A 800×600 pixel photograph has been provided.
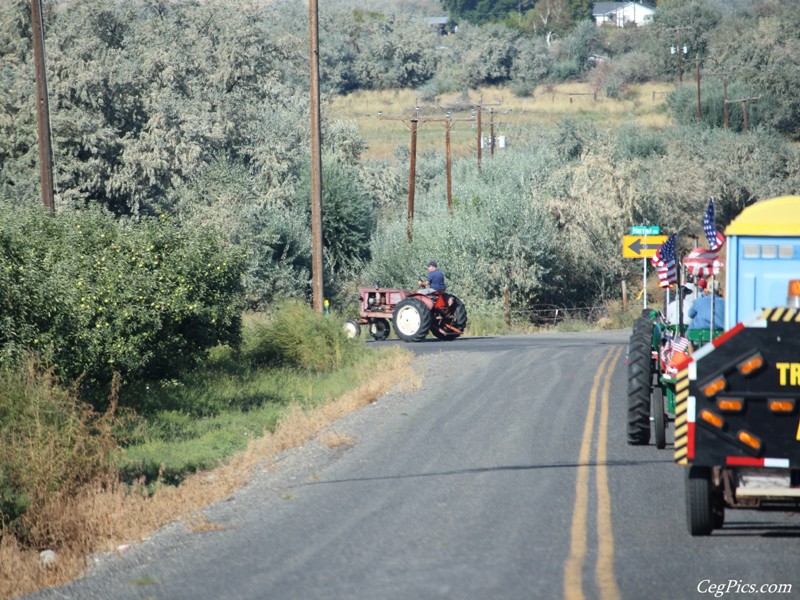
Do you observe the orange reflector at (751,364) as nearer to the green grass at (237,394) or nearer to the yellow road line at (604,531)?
the yellow road line at (604,531)

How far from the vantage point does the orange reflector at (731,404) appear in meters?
8.89

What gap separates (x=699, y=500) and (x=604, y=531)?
3.02ft

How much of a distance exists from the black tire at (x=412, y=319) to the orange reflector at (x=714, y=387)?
1991 cm

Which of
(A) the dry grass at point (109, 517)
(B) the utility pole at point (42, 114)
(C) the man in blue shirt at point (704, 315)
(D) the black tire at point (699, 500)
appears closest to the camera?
(D) the black tire at point (699, 500)

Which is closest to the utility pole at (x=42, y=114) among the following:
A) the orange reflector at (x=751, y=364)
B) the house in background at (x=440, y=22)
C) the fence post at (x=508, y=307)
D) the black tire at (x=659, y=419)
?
the black tire at (x=659, y=419)

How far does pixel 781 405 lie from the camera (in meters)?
A: 8.81

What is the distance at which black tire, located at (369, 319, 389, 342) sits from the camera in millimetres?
31281

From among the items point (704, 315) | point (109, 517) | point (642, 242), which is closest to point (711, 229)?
point (704, 315)

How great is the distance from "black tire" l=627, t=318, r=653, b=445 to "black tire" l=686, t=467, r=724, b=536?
435 centimetres

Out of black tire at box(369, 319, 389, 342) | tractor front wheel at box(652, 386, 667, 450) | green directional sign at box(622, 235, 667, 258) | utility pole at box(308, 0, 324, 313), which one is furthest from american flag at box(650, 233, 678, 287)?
black tire at box(369, 319, 389, 342)

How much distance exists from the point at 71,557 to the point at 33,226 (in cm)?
1051

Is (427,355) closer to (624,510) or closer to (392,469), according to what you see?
(392,469)

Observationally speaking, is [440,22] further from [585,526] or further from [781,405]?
[781,405]

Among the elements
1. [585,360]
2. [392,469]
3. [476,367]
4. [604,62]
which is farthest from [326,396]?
[604,62]
